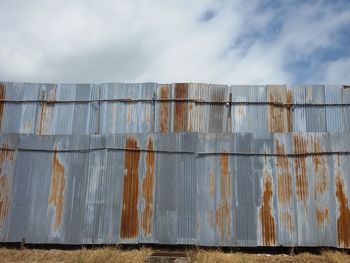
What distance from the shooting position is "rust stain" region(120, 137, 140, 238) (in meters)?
12.6

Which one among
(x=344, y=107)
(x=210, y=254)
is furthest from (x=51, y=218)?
(x=344, y=107)

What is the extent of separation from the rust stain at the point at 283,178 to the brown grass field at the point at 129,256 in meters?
1.98

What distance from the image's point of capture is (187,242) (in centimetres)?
1238

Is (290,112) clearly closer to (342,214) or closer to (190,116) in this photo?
(190,116)

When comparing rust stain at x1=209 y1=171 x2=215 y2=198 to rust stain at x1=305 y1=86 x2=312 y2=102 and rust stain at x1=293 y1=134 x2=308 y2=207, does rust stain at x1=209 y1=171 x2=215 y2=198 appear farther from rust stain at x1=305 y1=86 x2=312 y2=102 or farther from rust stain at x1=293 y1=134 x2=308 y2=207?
rust stain at x1=305 y1=86 x2=312 y2=102

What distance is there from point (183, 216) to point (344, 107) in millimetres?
7595

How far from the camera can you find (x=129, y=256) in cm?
1140

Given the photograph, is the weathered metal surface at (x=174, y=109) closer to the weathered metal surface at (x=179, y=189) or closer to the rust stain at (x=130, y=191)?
the weathered metal surface at (x=179, y=189)

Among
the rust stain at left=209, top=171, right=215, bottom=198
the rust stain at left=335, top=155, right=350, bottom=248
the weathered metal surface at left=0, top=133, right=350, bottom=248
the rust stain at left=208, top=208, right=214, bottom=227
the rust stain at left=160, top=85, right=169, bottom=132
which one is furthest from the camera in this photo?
the rust stain at left=160, top=85, right=169, bottom=132

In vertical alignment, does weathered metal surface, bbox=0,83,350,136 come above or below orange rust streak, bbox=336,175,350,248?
above

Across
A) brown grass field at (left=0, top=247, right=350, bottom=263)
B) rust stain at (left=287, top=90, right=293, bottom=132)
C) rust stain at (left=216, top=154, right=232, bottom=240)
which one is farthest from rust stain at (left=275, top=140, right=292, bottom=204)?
brown grass field at (left=0, top=247, right=350, bottom=263)

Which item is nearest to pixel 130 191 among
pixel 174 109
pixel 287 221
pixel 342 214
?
pixel 174 109

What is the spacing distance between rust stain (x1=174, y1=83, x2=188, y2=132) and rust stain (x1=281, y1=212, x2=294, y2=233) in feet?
16.0

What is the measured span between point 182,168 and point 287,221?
4.16 m
